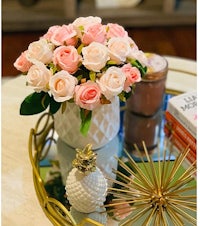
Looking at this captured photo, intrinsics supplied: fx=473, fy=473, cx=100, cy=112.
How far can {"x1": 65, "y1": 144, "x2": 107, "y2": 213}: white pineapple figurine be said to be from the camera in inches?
34.0

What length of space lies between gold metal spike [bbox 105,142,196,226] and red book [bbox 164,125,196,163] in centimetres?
9

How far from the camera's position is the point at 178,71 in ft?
4.71

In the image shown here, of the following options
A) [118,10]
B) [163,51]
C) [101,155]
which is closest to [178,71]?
[101,155]

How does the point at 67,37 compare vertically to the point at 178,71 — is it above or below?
above

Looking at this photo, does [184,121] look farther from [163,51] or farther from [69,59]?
[163,51]

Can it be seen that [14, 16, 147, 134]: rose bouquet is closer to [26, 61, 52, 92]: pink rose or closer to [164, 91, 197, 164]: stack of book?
[26, 61, 52, 92]: pink rose

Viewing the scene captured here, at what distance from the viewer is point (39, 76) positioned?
925mm

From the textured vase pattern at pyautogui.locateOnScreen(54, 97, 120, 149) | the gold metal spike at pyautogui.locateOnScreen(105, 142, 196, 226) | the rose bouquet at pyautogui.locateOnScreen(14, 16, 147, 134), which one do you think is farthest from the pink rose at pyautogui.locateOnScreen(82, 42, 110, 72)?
the gold metal spike at pyautogui.locateOnScreen(105, 142, 196, 226)

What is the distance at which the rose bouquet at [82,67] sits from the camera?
92 centimetres

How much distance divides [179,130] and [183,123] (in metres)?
0.03

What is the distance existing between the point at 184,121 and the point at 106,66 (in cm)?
26

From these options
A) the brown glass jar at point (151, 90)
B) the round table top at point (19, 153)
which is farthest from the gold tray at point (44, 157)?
the brown glass jar at point (151, 90)

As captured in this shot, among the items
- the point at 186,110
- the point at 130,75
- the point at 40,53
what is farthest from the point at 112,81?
the point at 186,110

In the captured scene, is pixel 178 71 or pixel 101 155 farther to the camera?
pixel 178 71
